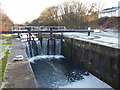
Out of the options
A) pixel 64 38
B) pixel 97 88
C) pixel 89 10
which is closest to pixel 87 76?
pixel 97 88

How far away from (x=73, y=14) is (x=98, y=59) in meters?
18.6

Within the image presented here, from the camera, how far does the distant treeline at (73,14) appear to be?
24.0 meters

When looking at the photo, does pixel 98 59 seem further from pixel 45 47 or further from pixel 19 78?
pixel 45 47

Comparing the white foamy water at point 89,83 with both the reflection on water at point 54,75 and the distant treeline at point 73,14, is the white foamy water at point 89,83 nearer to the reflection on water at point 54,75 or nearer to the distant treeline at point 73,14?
the reflection on water at point 54,75

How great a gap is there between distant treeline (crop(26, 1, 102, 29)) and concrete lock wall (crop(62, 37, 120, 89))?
14.1 meters

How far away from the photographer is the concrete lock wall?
230 inches

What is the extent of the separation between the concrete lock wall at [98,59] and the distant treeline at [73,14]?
46.1 ft

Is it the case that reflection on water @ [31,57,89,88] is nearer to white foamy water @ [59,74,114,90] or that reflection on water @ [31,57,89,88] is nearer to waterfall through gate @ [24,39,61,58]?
white foamy water @ [59,74,114,90]

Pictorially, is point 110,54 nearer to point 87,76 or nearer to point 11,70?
point 87,76

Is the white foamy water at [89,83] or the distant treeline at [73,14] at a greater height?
the distant treeline at [73,14]

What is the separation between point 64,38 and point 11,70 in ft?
32.6

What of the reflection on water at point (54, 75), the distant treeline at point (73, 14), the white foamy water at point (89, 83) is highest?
the distant treeline at point (73, 14)

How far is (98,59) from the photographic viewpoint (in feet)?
23.4

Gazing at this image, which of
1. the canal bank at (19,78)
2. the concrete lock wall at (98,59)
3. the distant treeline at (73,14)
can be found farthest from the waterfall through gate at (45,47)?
the distant treeline at (73,14)
